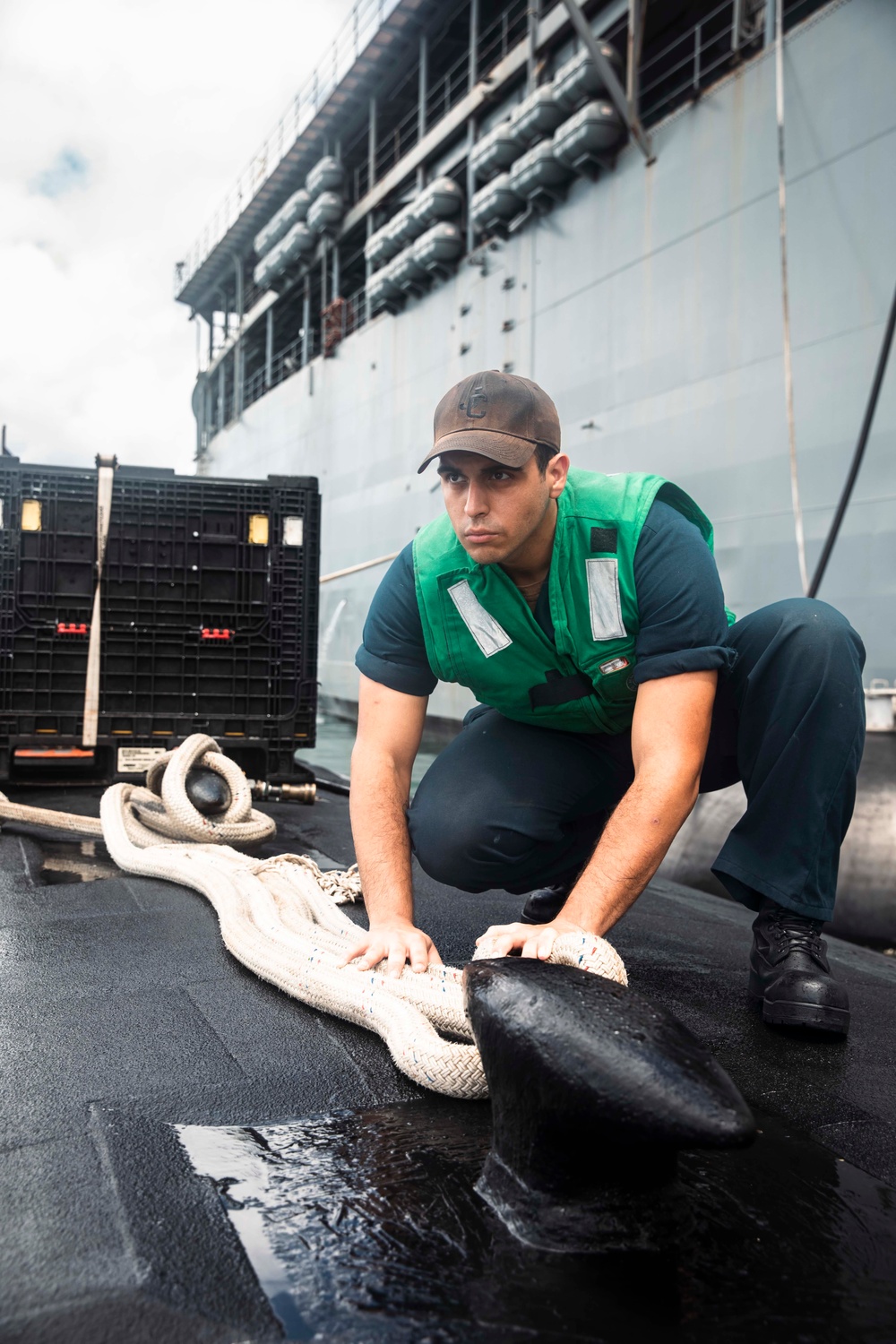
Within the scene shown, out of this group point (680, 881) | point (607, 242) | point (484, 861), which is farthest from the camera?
point (607, 242)

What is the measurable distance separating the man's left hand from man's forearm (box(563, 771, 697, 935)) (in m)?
0.09

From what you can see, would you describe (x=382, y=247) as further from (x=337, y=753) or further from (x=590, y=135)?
(x=337, y=753)

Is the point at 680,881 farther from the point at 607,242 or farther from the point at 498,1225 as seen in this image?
the point at 607,242

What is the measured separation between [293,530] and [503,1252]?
357 cm

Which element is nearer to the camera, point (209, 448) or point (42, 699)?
point (42, 699)

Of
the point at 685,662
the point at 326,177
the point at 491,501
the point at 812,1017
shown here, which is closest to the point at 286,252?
the point at 326,177

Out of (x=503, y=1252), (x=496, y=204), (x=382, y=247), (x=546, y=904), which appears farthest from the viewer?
(x=382, y=247)

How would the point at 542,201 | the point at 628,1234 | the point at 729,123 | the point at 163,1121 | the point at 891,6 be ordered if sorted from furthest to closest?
the point at 542,201 → the point at 729,123 → the point at 891,6 → the point at 163,1121 → the point at 628,1234

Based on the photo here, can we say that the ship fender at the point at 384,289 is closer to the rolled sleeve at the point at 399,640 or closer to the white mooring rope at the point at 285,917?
the white mooring rope at the point at 285,917

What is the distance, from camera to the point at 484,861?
73.2 inches

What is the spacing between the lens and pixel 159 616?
407 cm

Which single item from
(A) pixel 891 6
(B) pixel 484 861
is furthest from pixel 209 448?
(B) pixel 484 861

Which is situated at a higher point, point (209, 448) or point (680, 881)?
point (209, 448)

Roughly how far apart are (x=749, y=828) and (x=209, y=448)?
71.6 ft
